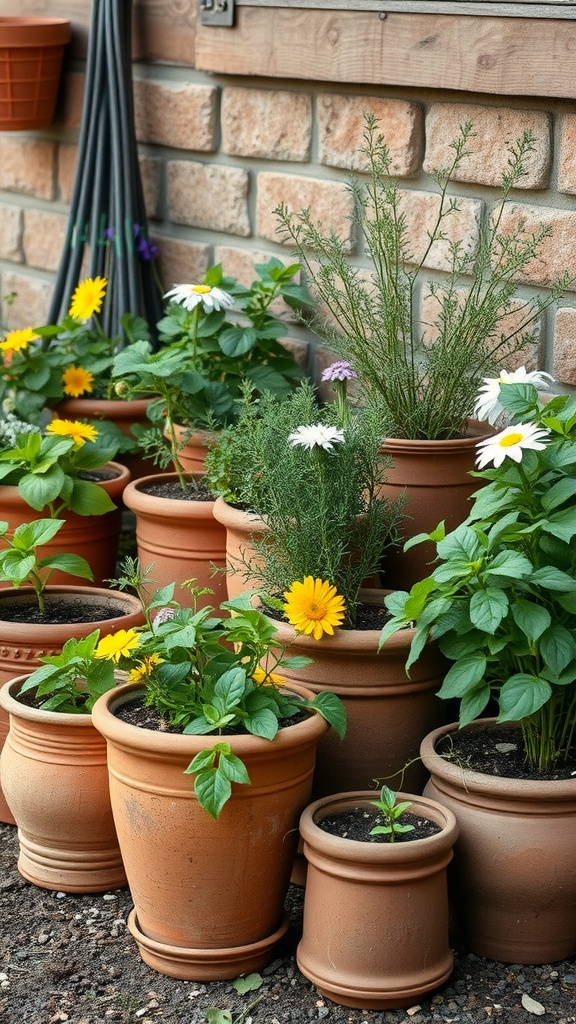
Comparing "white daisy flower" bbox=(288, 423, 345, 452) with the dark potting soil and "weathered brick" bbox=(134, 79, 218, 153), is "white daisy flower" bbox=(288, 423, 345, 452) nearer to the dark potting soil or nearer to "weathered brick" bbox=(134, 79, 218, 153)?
the dark potting soil

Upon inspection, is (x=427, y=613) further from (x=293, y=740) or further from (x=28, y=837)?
(x=28, y=837)

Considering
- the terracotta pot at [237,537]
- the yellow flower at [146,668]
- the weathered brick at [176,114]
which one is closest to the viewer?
the yellow flower at [146,668]

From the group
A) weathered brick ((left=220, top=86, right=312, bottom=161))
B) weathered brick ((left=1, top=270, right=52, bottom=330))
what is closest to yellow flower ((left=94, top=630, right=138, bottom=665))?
weathered brick ((left=220, top=86, right=312, bottom=161))

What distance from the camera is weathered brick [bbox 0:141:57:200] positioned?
443cm

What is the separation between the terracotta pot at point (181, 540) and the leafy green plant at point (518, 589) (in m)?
0.77

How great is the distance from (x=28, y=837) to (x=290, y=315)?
5.09 feet

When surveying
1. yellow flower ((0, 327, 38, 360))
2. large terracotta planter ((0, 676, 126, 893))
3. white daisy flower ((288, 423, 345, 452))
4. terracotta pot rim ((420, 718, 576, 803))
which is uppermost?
white daisy flower ((288, 423, 345, 452))

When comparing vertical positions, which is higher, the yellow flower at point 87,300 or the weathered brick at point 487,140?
the weathered brick at point 487,140

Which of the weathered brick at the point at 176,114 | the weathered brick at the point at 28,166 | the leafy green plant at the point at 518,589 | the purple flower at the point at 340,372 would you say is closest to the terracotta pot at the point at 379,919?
the leafy green plant at the point at 518,589

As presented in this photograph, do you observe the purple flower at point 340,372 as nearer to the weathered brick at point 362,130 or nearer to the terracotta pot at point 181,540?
the terracotta pot at point 181,540

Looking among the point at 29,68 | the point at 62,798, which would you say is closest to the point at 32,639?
the point at 62,798

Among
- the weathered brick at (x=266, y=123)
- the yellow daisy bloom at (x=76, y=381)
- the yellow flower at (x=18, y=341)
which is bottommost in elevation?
the yellow daisy bloom at (x=76, y=381)

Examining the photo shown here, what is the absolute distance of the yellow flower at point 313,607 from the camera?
236 cm

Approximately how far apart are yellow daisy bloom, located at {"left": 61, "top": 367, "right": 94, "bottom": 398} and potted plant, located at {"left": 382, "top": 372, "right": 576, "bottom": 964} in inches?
59.7
